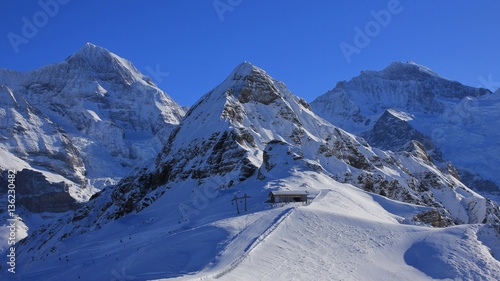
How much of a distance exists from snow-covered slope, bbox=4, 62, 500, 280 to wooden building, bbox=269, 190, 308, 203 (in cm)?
115

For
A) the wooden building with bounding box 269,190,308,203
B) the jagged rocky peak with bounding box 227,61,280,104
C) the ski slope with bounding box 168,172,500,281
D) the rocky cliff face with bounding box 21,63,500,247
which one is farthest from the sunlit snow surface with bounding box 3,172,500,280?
the jagged rocky peak with bounding box 227,61,280,104

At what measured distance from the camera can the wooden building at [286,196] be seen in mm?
60438

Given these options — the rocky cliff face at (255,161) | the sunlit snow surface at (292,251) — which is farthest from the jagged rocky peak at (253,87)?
the sunlit snow surface at (292,251)

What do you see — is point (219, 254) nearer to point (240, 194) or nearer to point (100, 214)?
point (240, 194)

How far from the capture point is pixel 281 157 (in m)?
81.9

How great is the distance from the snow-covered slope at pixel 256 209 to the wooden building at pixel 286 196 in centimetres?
115

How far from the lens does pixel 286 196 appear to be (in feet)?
199

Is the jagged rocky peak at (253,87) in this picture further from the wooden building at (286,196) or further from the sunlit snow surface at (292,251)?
the sunlit snow surface at (292,251)

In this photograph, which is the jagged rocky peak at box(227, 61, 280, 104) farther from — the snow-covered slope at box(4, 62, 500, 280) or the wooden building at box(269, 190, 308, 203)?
the wooden building at box(269, 190, 308, 203)

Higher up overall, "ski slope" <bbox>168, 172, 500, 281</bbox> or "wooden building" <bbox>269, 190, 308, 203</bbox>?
"wooden building" <bbox>269, 190, 308, 203</bbox>

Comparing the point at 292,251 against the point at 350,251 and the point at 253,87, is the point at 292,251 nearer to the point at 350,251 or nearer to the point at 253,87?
the point at 350,251

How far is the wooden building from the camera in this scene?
6044 centimetres

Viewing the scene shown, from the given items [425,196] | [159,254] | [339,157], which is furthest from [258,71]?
[159,254]

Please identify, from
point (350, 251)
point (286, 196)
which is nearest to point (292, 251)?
point (350, 251)
